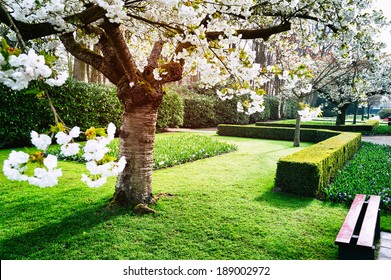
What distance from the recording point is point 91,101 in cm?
1234

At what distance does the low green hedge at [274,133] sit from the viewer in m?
14.8

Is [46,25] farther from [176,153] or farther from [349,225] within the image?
[176,153]

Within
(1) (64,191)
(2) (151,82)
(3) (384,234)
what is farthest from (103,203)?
(3) (384,234)

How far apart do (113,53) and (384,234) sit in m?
4.65

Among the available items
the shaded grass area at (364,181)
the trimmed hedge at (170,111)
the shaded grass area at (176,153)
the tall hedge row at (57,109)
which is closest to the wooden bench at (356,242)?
the shaded grass area at (364,181)

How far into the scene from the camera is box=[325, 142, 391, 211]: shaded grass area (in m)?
5.70

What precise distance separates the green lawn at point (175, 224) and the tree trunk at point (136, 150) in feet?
1.09

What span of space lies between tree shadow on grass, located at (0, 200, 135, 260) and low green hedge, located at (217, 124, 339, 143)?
1192cm

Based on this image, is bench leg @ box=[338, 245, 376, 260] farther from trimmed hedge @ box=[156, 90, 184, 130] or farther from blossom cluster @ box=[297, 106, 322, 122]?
trimmed hedge @ box=[156, 90, 184, 130]

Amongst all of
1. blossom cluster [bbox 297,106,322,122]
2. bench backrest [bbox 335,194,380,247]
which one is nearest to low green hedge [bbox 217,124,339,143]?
bench backrest [bbox 335,194,380,247]

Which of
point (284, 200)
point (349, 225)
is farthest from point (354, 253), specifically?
point (284, 200)

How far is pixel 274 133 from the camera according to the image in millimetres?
15805

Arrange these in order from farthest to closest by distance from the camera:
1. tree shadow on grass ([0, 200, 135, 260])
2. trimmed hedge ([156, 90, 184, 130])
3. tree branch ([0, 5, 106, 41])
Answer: trimmed hedge ([156, 90, 184, 130])
tree shadow on grass ([0, 200, 135, 260])
tree branch ([0, 5, 106, 41])
